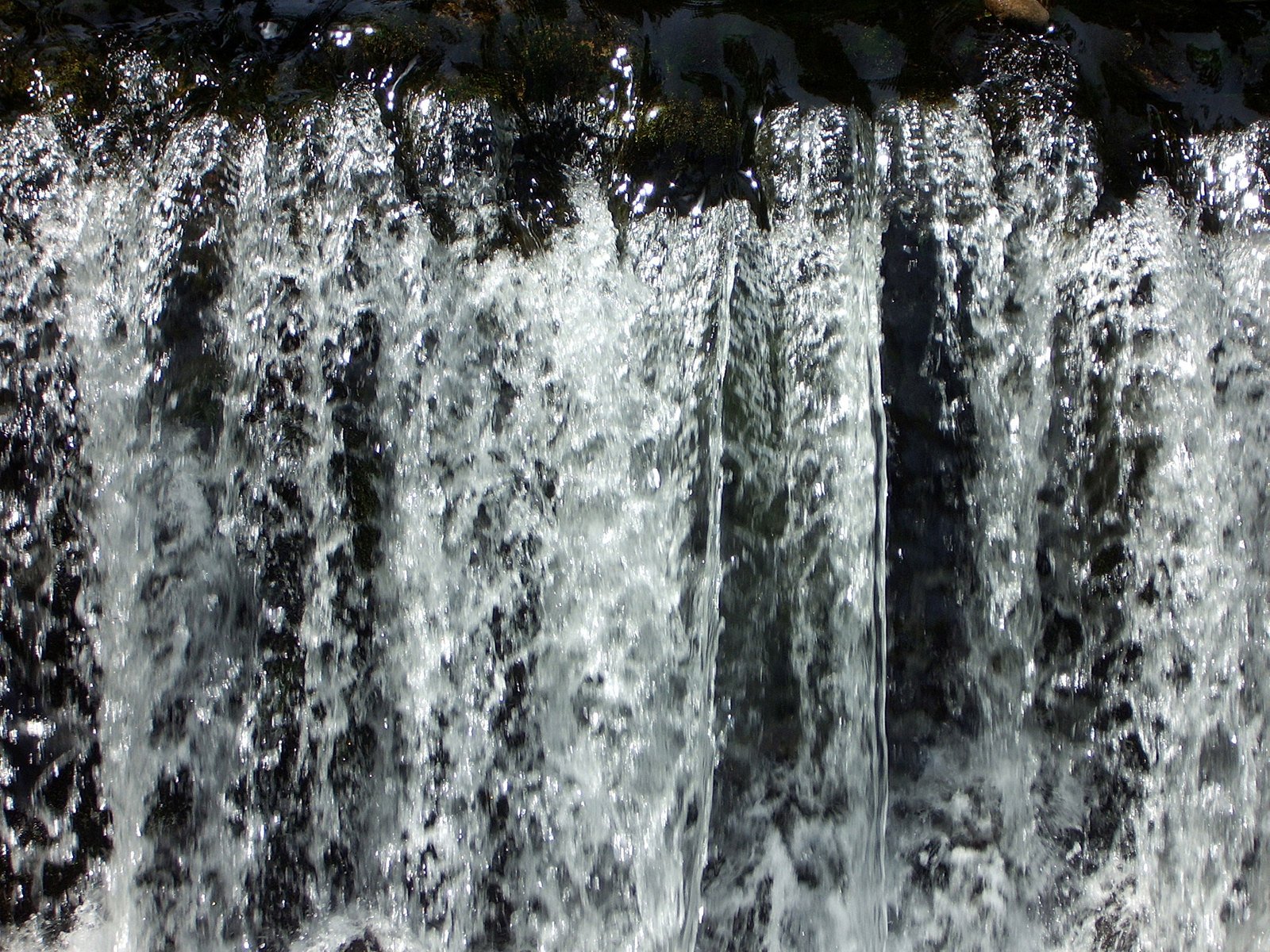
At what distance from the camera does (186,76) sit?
93.7 inches

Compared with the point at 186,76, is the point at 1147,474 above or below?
below

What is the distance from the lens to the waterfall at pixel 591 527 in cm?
220

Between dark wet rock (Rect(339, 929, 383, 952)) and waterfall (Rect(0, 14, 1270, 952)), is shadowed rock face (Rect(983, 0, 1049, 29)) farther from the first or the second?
dark wet rock (Rect(339, 929, 383, 952))

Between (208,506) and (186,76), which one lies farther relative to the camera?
(186,76)

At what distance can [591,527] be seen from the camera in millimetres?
2229

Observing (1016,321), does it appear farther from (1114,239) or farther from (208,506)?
(208,506)

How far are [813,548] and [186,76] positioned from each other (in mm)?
1904

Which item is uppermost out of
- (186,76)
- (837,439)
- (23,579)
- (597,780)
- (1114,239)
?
(186,76)

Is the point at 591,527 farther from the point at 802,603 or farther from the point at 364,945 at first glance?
the point at 364,945

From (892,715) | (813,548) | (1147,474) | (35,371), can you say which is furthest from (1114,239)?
(35,371)

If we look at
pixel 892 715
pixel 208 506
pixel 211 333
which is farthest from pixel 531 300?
pixel 892 715

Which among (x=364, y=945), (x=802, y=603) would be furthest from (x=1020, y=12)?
(x=364, y=945)

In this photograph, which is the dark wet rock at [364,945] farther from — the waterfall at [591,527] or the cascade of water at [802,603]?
the cascade of water at [802,603]

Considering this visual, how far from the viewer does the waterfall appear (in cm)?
220
